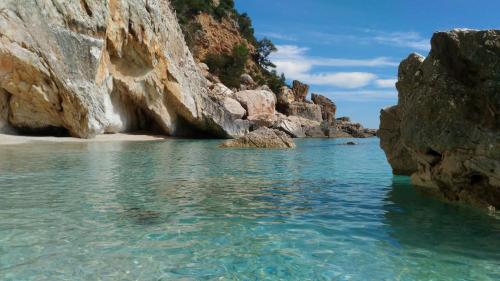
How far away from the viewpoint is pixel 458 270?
4477 millimetres

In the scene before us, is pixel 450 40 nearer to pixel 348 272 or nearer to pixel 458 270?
pixel 458 270

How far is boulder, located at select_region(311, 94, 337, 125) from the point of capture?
67500mm

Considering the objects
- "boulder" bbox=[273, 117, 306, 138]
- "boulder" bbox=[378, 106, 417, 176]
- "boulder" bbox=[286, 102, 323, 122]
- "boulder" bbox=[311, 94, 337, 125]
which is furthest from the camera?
"boulder" bbox=[311, 94, 337, 125]

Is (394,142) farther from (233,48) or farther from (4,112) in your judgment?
(233,48)

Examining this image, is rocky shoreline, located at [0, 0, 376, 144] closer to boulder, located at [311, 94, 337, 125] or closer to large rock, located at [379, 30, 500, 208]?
boulder, located at [311, 94, 337, 125]

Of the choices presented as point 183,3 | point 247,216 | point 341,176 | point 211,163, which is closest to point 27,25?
point 211,163

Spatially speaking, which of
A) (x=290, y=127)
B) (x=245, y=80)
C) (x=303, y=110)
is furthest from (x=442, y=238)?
(x=245, y=80)

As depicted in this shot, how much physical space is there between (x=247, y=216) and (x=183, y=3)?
231 feet

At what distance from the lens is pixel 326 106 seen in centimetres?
6900

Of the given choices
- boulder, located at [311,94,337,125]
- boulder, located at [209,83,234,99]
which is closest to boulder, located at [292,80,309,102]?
boulder, located at [311,94,337,125]

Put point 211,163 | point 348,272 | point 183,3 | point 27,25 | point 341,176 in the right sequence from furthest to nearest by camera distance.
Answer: point 183,3
point 27,25
point 211,163
point 341,176
point 348,272

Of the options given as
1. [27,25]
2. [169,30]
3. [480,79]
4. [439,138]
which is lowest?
[439,138]

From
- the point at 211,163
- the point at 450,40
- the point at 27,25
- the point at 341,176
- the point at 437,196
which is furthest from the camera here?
the point at 27,25

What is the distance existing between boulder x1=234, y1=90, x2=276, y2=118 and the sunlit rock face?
11.5m
